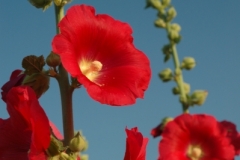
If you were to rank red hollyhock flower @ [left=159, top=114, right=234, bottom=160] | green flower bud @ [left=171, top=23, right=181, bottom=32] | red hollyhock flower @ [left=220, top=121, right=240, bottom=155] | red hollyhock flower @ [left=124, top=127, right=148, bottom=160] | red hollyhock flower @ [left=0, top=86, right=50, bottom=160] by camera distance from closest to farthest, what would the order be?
red hollyhock flower @ [left=0, top=86, right=50, bottom=160] → red hollyhock flower @ [left=124, top=127, right=148, bottom=160] → red hollyhock flower @ [left=159, top=114, right=234, bottom=160] → red hollyhock flower @ [left=220, top=121, right=240, bottom=155] → green flower bud @ [left=171, top=23, right=181, bottom=32]

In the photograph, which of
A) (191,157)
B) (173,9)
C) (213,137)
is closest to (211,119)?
(213,137)

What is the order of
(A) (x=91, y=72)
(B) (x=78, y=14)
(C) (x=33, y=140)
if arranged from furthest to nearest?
1. (A) (x=91, y=72)
2. (B) (x=78, y=14)
3. (C) (x=33, y=140)

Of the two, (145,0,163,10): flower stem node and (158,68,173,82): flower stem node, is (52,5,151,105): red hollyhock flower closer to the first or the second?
(158,68,173,82): flower stem node

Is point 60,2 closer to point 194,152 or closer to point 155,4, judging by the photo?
point 194,152

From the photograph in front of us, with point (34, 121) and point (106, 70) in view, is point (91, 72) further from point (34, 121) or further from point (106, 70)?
point (34, 121)

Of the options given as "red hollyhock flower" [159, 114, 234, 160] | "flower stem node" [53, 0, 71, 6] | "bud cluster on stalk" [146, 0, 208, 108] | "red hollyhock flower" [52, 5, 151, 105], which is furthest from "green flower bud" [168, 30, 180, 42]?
"flower stem node" [53, 0, 71, 6]

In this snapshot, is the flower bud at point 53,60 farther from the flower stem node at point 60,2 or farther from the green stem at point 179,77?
the green stem at point 179,77

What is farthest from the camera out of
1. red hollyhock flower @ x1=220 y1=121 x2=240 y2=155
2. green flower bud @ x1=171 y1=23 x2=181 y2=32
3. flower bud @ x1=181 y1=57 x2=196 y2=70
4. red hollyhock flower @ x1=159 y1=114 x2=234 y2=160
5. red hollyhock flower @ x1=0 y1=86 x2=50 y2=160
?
green flower bud @ x1=171 y1=23 x2=181 y2=32

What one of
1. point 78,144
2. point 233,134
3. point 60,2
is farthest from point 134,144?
point 233,134
